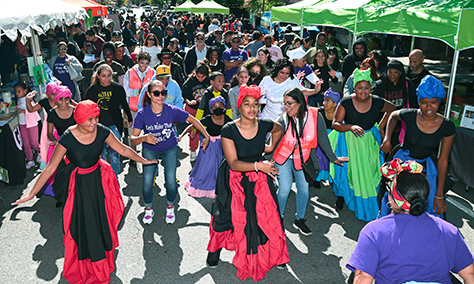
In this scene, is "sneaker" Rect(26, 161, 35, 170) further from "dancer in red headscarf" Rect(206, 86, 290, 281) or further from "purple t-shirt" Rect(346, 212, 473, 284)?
"purple t-shirt" Rect(346, 212, 473, 284)

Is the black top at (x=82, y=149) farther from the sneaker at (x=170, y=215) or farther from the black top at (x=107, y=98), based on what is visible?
the black top at (x=107, y=98)

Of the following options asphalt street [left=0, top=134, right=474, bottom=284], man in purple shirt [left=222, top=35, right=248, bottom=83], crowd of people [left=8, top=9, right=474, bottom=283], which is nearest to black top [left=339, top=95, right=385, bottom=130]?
crowd of people [left=8, top=9, right=474, bottom=283]

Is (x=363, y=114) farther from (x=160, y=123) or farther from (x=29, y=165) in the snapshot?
(x=29, y=165)

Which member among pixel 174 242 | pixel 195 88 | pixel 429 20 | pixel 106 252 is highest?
pixel 429 20

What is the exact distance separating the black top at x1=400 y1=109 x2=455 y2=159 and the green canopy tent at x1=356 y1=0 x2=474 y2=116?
254 centimetres

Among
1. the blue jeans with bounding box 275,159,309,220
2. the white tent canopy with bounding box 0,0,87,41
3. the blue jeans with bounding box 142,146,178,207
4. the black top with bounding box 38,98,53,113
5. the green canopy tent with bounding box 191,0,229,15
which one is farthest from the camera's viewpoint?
the green canopy tent with bounding box 191,0,229,15

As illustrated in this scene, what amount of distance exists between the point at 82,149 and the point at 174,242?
1.69 meters

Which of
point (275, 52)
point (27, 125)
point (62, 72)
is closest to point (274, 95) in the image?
point (27, 125)

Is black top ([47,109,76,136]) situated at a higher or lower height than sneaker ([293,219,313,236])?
higher

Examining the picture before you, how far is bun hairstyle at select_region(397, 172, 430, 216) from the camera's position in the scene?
8.17 feet

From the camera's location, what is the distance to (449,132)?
4.50 m

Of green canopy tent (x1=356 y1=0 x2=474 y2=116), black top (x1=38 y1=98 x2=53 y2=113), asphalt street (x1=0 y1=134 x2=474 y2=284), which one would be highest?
green canopy tent (x1=356 y1=0 x2=474 y2=116)

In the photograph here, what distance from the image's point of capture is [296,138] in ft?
15.8

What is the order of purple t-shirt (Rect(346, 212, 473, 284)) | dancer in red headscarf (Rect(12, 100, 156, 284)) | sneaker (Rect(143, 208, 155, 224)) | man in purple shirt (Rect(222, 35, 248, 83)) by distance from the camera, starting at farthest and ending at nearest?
1. man in purple shirt (Rect(222, 35, 248, 83))
2. sneaker (Rect(143, 208, 155, 224))
3. dancer in red headscarf (Rect(12, 100, 156, 284))
4. purple t-shirt (Rect(346, 212, 473, 284))
